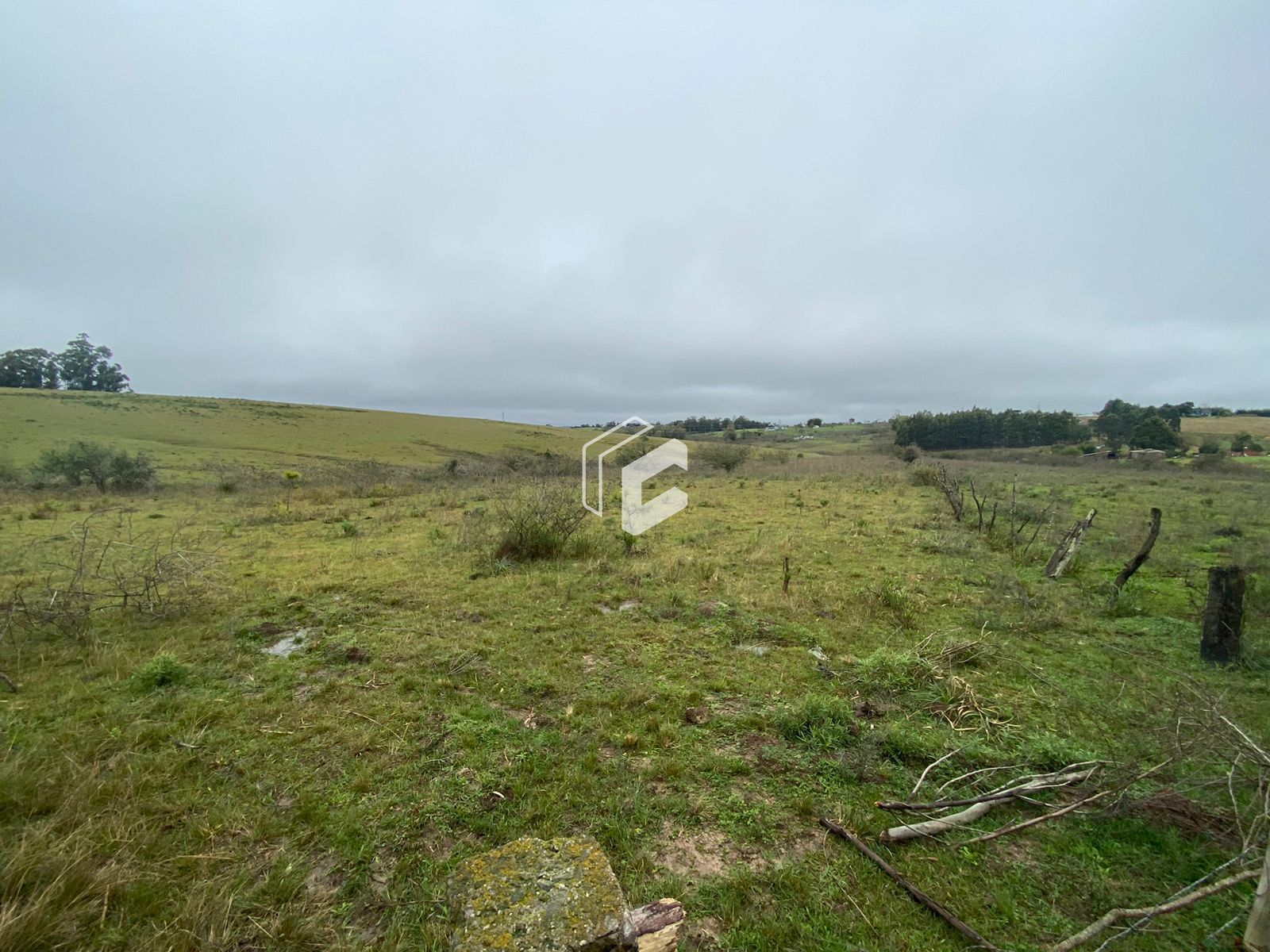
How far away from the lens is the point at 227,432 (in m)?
43.1

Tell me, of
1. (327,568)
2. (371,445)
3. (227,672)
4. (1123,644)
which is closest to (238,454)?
(371,445)

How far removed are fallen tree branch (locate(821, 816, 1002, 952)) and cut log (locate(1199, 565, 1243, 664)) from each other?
17.3 feet

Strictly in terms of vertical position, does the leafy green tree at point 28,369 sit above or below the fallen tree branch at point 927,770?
above

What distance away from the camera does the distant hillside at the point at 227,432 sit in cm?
3219

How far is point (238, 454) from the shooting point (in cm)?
3431

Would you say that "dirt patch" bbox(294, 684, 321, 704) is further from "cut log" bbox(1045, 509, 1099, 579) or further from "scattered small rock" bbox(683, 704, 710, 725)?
"cut log" bbox(1045, 509, 1099, 579)

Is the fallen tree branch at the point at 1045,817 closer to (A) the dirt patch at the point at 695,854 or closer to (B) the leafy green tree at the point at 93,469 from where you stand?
(A) the dirt patch at the point at 695,854

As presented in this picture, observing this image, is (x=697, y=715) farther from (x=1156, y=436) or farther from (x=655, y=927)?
(x=1156, y=436)

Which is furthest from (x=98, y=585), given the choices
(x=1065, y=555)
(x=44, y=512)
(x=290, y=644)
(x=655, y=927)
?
(x=1065, y=555)

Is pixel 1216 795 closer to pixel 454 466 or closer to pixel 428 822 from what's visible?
pixel 428 822

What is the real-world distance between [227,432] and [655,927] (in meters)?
54.8

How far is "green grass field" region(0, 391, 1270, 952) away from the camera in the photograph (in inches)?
92.1

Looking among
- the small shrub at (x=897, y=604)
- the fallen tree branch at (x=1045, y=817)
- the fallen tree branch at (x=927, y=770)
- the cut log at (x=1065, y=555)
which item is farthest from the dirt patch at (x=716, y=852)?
the cut log at (x=1065, y=555)

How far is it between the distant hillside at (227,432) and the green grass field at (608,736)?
27.0 metres
